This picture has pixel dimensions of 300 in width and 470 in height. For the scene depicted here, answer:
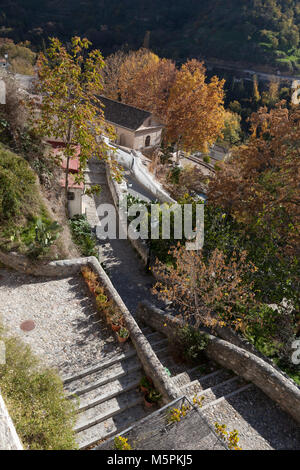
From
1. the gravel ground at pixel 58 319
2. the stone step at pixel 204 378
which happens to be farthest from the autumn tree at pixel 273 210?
the gravel ground at pixel 58 319

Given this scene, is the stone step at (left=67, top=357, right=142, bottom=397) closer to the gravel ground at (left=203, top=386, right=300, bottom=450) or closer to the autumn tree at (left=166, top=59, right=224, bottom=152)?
the gravel ground at (left=203, top=386, right=300, bottom=450)

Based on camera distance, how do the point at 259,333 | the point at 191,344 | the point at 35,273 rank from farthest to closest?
1. the point at 35,273
2. the point at 259,333
3. the point at 191,344

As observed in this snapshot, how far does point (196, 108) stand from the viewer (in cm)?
3161

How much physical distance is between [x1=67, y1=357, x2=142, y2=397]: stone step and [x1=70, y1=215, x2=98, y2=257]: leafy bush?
5245 mm

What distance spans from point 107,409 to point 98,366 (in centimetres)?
104

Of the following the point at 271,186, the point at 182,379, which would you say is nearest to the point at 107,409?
the point at 182,379

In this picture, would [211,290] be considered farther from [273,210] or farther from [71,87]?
[71,87]

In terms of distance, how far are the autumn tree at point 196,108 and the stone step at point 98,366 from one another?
1082 inches

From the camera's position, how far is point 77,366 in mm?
7895

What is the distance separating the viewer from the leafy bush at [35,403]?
5.90 meters

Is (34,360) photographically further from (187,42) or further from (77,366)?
(187,42)

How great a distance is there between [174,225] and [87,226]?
3.96 meters

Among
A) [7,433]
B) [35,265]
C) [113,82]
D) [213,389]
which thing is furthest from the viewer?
[113,82]
